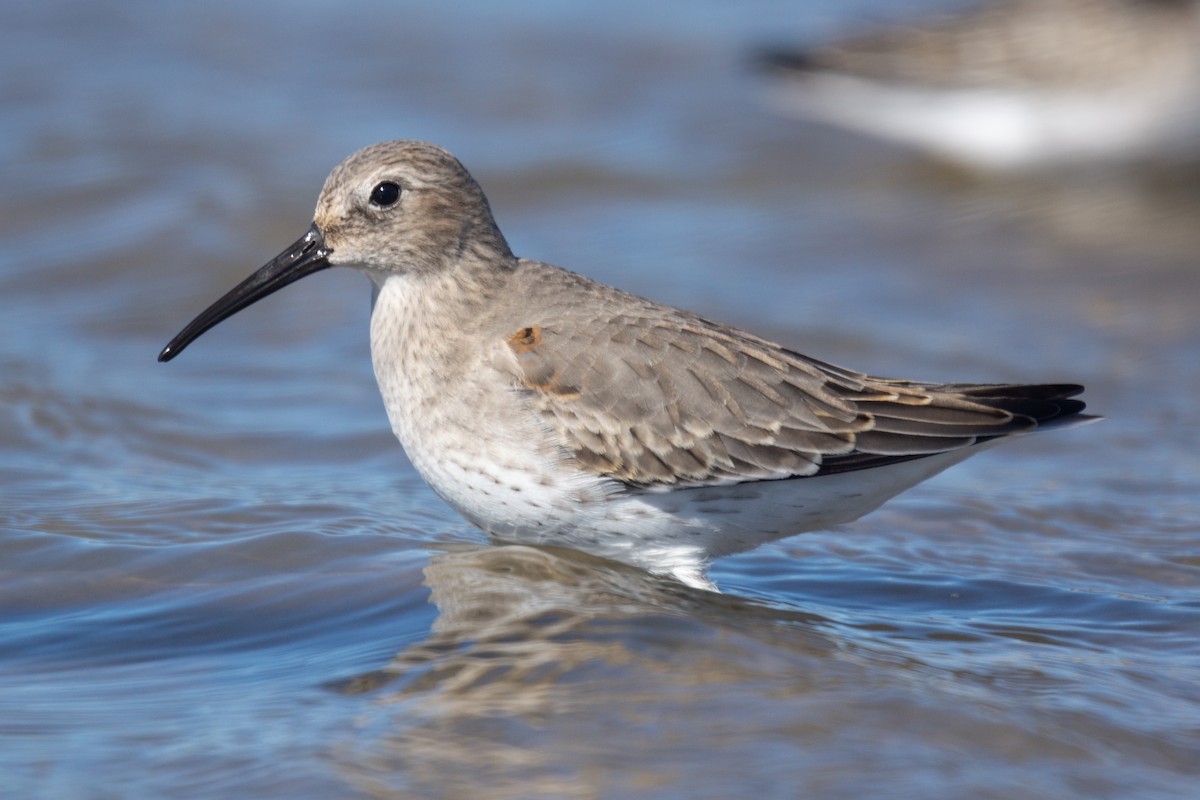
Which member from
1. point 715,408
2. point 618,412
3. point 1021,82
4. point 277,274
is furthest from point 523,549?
point 1021,82

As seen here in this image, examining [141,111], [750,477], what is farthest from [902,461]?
[141,111]

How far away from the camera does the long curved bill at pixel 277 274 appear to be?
646 centimetres

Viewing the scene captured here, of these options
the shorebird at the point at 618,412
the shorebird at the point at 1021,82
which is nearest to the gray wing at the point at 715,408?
the shorebird at the point at 618,412

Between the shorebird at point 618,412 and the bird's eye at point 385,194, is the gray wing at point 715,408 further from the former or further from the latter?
the bird's eye at point 385,194

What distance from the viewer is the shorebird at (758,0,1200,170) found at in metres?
12.1

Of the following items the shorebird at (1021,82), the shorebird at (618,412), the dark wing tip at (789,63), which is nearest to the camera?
the shorebird at (618,412)

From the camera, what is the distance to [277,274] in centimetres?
656

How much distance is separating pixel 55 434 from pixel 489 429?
3.21 meters

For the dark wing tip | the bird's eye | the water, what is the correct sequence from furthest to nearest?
the dark wing tip → the bird's eye → the water

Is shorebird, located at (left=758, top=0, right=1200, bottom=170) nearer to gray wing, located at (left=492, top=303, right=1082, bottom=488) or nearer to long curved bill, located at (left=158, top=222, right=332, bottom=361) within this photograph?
gray wing, located at (left=492, top=303, right=1082, bottom=488)

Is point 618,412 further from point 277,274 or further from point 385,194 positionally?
point 277,274

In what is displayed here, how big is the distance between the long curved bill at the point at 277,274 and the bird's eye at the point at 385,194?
0.85 feet

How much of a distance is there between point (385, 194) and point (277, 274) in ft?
1.84

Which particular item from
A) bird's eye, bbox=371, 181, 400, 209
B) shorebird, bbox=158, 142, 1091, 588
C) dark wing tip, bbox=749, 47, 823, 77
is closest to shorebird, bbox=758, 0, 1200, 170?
dark wing tip, bbox=749, 47, 823, 77
